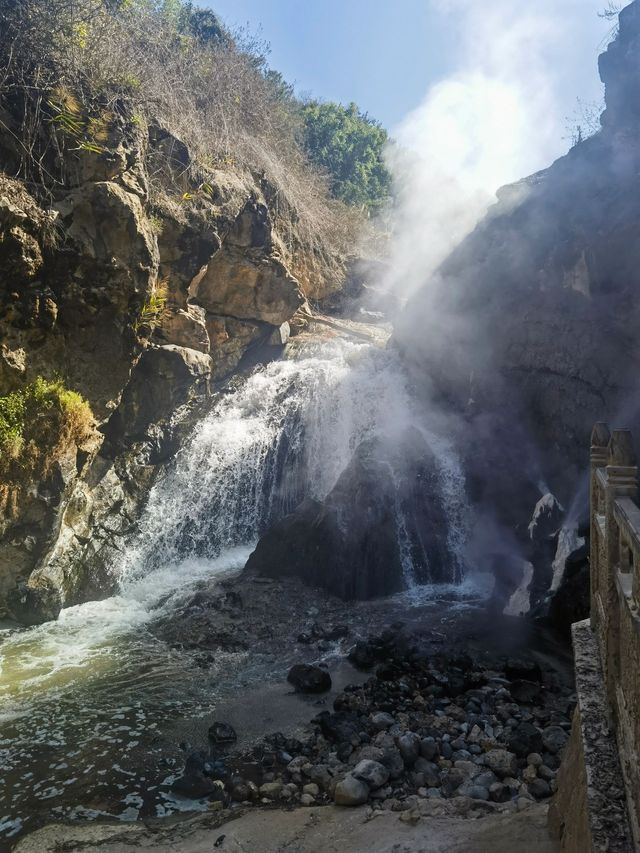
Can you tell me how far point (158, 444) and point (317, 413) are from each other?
4.58 meters

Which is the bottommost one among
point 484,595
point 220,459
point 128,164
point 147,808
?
point 147,808

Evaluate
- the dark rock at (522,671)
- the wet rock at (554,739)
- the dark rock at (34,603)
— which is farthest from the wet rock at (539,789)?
the dark rock at (34,603)

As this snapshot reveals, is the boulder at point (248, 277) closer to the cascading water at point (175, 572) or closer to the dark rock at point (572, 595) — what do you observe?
the cascading water at point (175, 572)

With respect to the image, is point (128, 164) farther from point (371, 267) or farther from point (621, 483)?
point (371, 267)

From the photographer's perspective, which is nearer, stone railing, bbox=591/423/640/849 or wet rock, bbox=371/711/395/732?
stone railing, bbox=591/423/640/849

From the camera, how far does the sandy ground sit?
4.76 meters

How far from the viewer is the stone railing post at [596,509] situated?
556 centimetres

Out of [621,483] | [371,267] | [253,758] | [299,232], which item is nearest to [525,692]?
[253,758]

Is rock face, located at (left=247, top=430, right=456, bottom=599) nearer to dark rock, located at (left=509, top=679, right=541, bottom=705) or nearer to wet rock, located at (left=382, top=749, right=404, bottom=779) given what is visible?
dark rock, located at (left=509, top=679, right=541, bottom=705)

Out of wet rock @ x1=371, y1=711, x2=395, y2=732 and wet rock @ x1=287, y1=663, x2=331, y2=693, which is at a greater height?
wet rock @ x1=287, y1=663, x2=331, y2=693

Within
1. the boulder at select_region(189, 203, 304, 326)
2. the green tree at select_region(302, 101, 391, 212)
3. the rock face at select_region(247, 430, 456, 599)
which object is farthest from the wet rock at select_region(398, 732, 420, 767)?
the green tree at select_region(302, 101, 391, 212)

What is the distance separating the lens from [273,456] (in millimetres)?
16594

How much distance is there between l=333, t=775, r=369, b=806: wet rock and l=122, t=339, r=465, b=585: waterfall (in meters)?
7.54

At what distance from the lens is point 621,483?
15.3 ft
